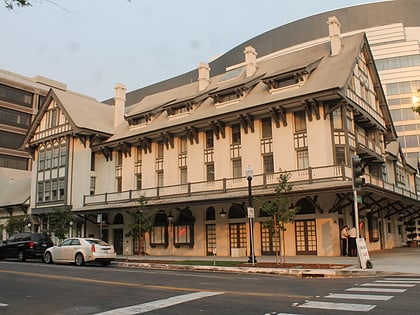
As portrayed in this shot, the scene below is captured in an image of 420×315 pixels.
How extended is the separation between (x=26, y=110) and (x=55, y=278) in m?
65.2

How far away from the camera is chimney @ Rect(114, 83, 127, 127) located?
40.3 metres

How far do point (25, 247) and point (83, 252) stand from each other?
6.61 meters

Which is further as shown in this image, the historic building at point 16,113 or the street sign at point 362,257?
the historic building at point 16,113

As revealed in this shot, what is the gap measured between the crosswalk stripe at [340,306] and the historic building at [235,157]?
12.3 meters

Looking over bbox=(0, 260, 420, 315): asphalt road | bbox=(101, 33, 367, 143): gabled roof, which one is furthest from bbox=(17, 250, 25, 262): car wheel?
bbox=(0, 260, 420, 315): asphalt road

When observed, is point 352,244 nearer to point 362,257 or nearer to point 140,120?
point 362,257

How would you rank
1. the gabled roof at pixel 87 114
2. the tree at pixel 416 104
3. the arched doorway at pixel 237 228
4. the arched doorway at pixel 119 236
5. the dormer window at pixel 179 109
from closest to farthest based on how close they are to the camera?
the tree at pixel 416 104 < the arched doorway at pixel 237 228 < the dormer window at pixel 179 109 < the arched doorway at pixel 119 236 < the gabled roof at pixel 87 114

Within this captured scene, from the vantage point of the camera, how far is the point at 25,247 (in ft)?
85.8

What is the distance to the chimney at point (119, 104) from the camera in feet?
132

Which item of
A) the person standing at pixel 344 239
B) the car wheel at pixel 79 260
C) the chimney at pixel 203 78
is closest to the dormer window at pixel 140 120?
the chimney at pixel 203 78

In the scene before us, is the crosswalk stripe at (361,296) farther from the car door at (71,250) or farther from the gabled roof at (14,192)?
the gabled roof at (14,192)

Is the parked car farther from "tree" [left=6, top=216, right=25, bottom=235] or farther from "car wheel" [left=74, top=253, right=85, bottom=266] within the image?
"tree" [left=6, top=216, right=25, bottom=235]

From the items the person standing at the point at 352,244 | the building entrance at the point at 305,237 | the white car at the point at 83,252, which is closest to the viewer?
the white car at the point at 83,252

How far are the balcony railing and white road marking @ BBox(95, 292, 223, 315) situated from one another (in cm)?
1521
